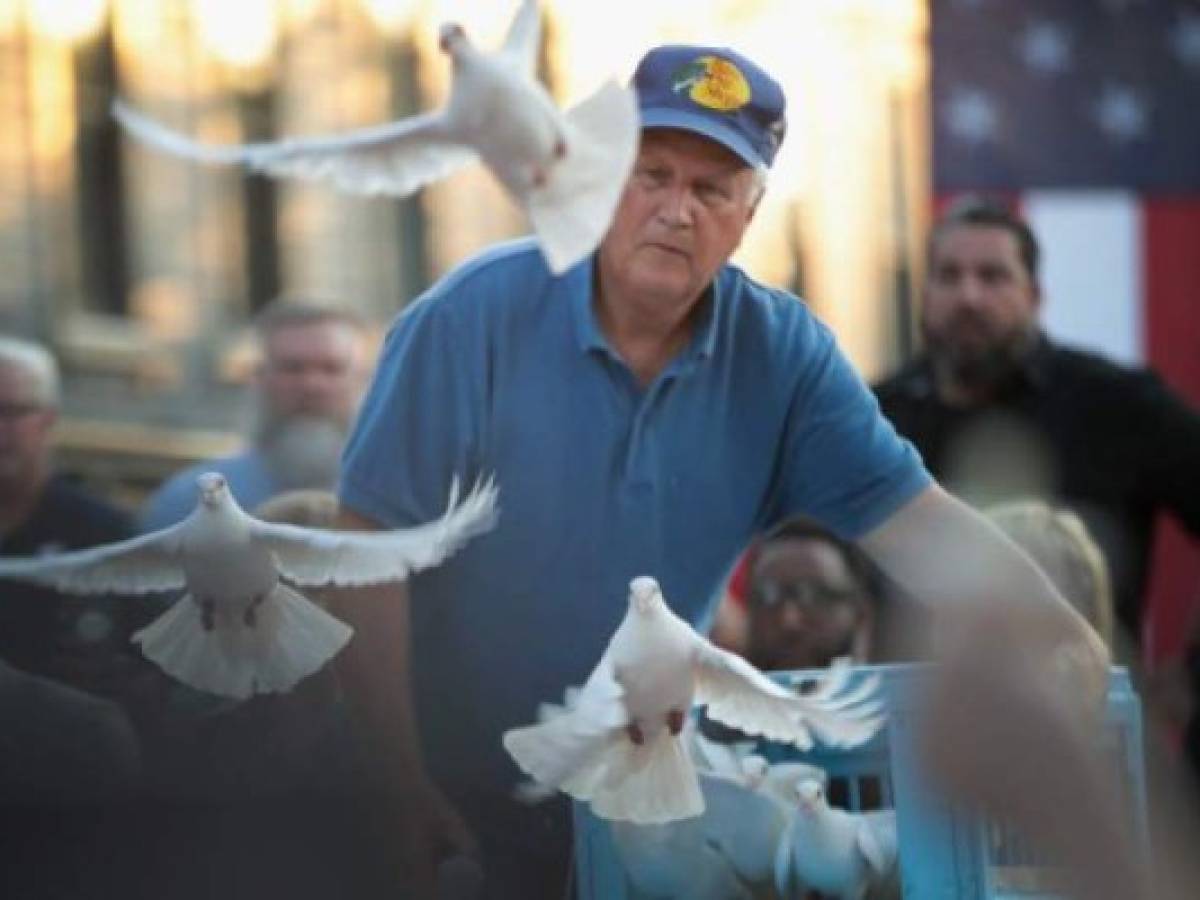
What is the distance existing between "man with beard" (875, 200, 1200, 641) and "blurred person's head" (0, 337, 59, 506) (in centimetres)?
154

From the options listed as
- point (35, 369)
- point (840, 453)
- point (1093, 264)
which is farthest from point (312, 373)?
point (1093, 264)

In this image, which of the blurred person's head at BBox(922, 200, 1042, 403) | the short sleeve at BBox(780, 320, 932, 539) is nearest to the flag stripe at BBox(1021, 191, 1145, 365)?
the blurred person's head at BBox(922, 200, 1042, 403)

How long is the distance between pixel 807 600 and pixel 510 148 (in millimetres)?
3142

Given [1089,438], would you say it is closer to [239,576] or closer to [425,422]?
[425,422]

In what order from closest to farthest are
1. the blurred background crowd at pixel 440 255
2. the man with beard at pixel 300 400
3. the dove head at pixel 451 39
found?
the dove head at pixel 451 39, the blurred background crowd at pixel 440 255, the man with beard at pixel 300 400

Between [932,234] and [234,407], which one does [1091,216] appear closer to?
[932,234]

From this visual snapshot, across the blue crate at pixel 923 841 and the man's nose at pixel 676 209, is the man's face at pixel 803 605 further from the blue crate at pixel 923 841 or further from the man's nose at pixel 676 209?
the man's nose at pixel 676 209

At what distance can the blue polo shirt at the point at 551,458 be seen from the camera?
5.46m

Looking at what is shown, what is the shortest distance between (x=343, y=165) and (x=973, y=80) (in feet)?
24.1

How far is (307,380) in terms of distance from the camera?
8766mm

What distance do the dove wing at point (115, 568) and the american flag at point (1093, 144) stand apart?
703cm

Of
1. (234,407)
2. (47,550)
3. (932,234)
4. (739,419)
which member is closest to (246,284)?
(234,407)

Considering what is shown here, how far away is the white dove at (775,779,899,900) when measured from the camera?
534 cm

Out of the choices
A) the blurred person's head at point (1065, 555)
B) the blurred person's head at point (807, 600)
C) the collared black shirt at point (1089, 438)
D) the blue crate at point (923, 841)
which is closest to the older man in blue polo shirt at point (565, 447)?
the blue crate at point (923, 841)
